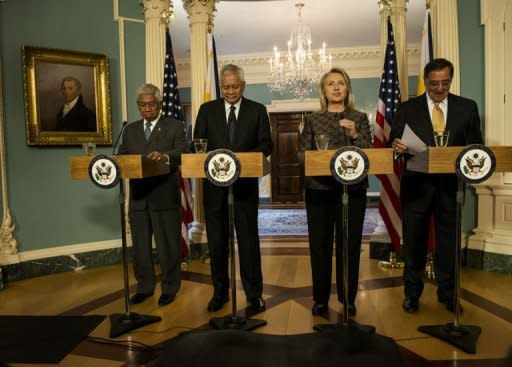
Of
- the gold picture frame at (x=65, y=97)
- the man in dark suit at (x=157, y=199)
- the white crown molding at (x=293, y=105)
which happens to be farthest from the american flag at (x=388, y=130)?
the white crown molding at (x=293, y=105)

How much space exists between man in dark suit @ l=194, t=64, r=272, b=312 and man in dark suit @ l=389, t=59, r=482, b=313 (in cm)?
92

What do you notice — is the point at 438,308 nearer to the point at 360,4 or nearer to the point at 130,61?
the point at 130,61

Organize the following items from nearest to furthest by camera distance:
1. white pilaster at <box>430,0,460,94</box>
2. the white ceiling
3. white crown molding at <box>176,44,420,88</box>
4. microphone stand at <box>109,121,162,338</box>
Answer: microphone stand at <box>109,121,162,338</box> < white pilaster at <box>430,0,460,94</box> < the white ceiling < white crown molding at <box>176,44,420,88</box>

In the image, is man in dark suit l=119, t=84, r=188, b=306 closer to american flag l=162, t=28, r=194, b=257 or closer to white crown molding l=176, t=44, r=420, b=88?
american flag l=162, t=28, r=194, b=257

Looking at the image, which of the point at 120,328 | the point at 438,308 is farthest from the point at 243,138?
the point at 438,308

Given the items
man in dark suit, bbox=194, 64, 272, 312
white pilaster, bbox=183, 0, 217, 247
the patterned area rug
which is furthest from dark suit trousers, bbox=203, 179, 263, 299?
the patterned area rug

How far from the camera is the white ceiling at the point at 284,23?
266 inches

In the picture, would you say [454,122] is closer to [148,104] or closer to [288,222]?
[148,104]

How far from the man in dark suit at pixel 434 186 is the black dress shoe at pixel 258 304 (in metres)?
0.96

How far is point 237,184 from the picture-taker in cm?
279

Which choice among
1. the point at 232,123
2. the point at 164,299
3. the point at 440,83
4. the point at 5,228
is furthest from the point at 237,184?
the point at 5,228

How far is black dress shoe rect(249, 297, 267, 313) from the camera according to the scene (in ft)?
9.45

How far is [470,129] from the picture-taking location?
8.55ft

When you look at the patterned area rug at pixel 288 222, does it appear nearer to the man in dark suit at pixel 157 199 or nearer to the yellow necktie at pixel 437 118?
the yellow necktie at pixel 437 118
